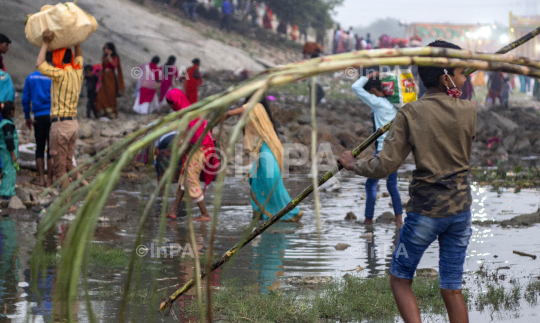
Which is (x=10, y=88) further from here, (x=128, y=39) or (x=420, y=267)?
(x=128, y=39)

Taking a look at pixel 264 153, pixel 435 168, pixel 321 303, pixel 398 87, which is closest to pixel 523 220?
pixel 398 87

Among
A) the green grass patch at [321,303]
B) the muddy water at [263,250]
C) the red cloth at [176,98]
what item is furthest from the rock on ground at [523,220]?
the red cloth at [176,98]

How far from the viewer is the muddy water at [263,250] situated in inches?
159

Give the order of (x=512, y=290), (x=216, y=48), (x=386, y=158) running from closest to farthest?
(x=386, y=158) < (x=512, y=290) < (x=216, y=48)

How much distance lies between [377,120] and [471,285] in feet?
8.69

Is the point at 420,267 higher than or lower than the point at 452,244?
lower

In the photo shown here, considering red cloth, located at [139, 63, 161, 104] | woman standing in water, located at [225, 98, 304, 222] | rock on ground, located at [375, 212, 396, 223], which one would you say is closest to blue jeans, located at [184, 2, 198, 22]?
red cloth, located at [139, 63, 161, 104]

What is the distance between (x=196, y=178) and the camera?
7.48 m

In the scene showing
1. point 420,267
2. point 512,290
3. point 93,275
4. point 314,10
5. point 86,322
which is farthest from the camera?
point 314,10

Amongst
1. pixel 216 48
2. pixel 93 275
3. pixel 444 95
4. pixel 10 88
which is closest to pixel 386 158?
pixel 444 95

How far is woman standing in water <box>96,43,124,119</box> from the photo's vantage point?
16.1 m

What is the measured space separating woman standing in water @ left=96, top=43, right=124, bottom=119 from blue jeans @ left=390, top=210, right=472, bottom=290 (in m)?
14.1

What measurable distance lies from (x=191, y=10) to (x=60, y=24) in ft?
93.5

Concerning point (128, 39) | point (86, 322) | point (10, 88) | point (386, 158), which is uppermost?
point (128, 39)
